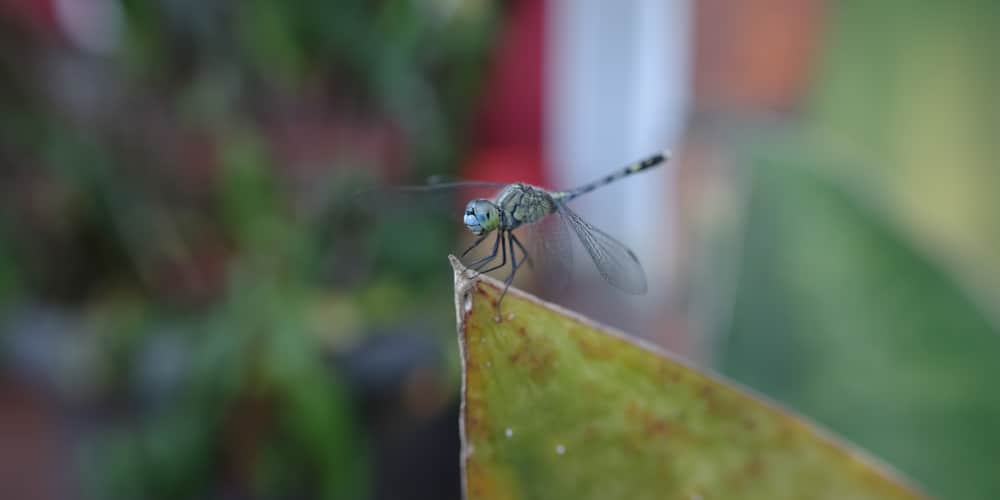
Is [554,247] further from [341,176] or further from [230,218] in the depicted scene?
[230,218]

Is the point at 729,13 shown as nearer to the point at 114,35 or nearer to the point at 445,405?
the point at 445,405

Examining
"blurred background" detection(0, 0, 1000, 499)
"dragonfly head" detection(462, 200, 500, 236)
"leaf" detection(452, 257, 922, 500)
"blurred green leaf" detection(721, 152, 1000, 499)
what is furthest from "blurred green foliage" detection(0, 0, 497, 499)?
"leaf" detection(452, 257, 922, 500)

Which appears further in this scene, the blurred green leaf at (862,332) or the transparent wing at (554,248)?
the transparent wing at (554,248)

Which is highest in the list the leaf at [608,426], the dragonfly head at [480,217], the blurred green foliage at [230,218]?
the leaf at [608,426]

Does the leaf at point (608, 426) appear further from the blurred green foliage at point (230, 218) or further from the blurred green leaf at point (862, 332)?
the blurred green foliage at point (230, 218)

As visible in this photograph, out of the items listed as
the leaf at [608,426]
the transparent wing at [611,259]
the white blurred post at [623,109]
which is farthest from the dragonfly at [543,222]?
the white blurred post at [623,109]

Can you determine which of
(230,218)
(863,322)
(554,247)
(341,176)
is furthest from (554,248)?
(230,218)
